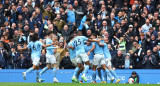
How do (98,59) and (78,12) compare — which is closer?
(98,59)

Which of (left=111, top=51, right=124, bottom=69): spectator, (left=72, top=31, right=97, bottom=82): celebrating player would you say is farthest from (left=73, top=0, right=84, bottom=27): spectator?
(left=72, top=31, right=97, bottom=82): celebrating player

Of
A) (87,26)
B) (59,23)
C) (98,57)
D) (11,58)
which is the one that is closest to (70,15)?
(59,23)

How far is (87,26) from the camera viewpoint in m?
26.6

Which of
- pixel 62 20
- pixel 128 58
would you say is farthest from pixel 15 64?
pixel 128 58

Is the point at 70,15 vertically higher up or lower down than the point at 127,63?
higher up

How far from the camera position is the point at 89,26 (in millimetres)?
26516

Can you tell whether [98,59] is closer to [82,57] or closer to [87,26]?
[82,57]

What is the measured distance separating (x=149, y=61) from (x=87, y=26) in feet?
13.5

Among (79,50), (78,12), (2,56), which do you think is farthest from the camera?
(78,12)

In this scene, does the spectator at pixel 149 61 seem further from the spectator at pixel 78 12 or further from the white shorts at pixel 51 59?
the spectator at pixel 78 12

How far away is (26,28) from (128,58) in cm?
626

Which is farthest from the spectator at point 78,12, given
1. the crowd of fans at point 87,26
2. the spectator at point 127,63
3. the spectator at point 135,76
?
the spectator at point 135,76

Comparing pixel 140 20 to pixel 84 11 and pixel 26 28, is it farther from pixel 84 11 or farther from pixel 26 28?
pixel 26 28

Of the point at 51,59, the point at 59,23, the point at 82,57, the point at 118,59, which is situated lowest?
the point at 118,59
